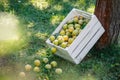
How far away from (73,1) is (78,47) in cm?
221

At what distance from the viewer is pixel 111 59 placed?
17.4 feet

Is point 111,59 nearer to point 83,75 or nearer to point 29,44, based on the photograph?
point 83,75

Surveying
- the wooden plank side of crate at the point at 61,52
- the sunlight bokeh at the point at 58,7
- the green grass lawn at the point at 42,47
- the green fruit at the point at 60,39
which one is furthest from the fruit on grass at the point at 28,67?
the sunlight bokeh at the point at 58,7

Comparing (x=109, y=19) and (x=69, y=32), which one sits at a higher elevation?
(x=109, y=19)

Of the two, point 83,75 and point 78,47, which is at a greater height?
point 78,47

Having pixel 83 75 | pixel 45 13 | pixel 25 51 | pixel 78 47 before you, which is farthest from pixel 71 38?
pixel 45 13

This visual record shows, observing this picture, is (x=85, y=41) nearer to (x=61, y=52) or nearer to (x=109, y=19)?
(x=61, y=52)

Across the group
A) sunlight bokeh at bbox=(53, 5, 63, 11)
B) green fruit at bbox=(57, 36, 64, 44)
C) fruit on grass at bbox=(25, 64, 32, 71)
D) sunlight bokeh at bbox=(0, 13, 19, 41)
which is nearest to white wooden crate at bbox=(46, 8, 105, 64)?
green fruit at bbox=(57, 36, 64, 44)

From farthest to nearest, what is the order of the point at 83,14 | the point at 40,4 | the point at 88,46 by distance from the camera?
the point at 40,4
the point at 83,14
the point at 88,46

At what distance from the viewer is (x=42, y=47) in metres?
5.74

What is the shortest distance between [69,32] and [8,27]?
5.07 ft

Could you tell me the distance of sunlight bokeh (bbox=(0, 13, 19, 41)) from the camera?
6.03m

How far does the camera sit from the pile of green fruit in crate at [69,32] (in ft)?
16.8

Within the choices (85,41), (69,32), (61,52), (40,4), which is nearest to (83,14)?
(69,32)
